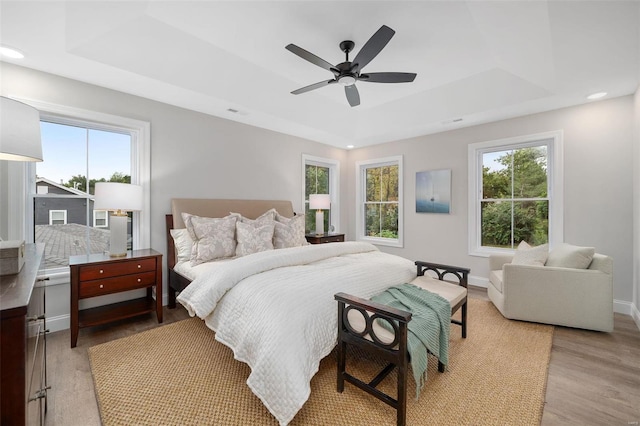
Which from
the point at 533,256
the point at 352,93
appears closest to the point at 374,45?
the point at 352,93

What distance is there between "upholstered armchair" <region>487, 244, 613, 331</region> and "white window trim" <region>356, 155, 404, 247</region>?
2.17 meters

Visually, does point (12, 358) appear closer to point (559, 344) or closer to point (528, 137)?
point (559, 344)

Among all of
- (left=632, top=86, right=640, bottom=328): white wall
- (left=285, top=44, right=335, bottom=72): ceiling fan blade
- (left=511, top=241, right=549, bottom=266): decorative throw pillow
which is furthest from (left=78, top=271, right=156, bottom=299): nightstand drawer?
(left=632, top=86, right=640, bottom=328): white wall

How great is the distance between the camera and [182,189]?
3.59 m

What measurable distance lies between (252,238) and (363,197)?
311 centimetres

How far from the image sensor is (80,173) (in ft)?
9.73

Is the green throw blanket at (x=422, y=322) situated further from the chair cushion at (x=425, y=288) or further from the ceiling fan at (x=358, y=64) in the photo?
the ceiling fan at (x=358, y=64)

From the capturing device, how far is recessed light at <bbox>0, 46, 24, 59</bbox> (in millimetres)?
2301

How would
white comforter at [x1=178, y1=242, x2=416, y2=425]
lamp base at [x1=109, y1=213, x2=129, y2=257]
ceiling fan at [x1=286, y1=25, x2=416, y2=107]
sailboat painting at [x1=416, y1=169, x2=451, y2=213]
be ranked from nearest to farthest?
1. white comforter at [x1=178, y1=242, x2=416, y2=425]
2. ceiling fan at [x1=286, y1=25, x2=416, y2=107]
3. lamp base at [x1=109, y1=213, x2=129, y2=257]
4. sailboat painting at [x1=416, y1=169, x2=451, y2=213]

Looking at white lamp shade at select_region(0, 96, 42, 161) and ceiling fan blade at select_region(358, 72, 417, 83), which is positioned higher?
ceiling fan blade at select_region(358, 72, 417, 83)

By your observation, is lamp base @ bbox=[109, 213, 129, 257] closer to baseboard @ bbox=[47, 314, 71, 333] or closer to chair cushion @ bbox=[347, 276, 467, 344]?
baseboard @ bbox=[47, 314, 71, 333]

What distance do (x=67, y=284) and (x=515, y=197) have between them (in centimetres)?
550

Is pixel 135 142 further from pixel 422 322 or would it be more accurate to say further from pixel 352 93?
pixel 422 322

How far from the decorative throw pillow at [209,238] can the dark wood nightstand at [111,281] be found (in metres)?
0.40
